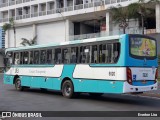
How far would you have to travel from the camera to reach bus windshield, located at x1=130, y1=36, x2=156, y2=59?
13.9 m

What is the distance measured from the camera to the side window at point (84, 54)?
51.1ft

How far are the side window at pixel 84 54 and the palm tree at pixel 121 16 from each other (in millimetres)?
23693

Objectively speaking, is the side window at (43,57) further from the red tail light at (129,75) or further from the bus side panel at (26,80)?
the red tail light at (129,75)

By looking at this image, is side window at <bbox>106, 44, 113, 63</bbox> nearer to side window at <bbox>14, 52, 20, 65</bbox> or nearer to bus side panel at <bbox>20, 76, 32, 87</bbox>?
bus side panel at <bbox>20, 76, 32, 87</bbox>

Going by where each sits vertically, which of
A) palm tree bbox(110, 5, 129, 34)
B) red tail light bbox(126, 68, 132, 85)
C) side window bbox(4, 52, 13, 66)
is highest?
palm tree bbox(110, 5, 129, 34)

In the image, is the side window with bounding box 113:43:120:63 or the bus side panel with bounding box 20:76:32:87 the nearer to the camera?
the side window with bounding box 113:43:120:63

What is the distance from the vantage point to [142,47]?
14.2 metres

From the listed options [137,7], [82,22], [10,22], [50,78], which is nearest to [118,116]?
[50,78]

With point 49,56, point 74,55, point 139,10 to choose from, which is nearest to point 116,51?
point 74,55

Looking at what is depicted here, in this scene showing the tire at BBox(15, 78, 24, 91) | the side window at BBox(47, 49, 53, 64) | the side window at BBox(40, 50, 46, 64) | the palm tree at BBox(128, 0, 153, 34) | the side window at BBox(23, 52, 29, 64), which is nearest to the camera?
the side window at BBox(47, 49, 53, 64)

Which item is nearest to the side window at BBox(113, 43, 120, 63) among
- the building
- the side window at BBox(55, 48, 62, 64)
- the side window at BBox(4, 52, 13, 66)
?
the side window at BBox(55, 48, 62, 64)

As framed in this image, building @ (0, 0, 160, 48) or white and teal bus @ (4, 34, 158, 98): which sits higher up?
building @ (0, 0, 160, 48)

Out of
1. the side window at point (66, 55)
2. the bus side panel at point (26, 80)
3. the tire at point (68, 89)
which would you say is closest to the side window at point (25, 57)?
the bus side panel at point (26, 80)

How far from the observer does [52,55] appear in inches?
707
